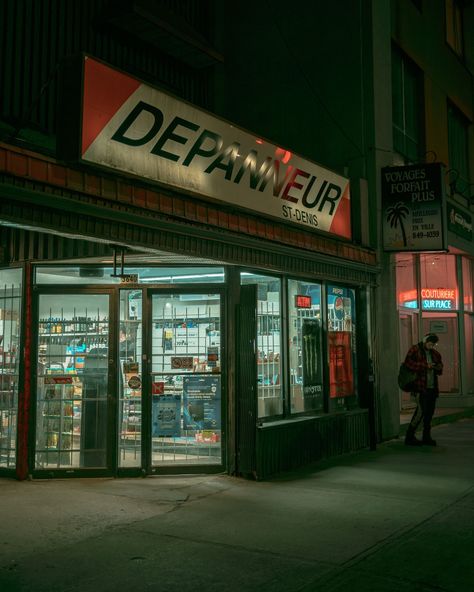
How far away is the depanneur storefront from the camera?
7668 mm

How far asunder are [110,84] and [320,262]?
4.51m

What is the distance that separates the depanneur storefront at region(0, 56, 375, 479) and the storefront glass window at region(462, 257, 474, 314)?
8.64 metres

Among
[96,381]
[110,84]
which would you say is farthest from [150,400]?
[110,84]

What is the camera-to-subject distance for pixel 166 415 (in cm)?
879

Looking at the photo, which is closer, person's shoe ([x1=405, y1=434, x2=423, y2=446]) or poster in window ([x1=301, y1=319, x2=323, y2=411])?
poster in window ([x1=301, y1=319, x2=323, y2=411])

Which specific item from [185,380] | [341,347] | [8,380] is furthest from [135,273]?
[341,347]

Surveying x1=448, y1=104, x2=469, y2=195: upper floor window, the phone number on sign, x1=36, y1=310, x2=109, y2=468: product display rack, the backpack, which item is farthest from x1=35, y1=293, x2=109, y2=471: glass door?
x1=448, y1=104, x2=469, y2=195: upper floor window

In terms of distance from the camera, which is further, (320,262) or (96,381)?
(320,262)

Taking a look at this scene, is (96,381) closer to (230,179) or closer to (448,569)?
(230,179)

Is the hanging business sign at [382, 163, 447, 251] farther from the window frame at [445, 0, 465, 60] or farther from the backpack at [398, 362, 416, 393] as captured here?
the window frame at [445, 0, 465, 60]

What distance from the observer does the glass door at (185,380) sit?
878 centimetres

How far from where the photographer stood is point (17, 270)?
8.66 meters

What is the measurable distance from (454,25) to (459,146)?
3.34 metres

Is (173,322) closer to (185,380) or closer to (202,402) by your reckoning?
(185,380)
